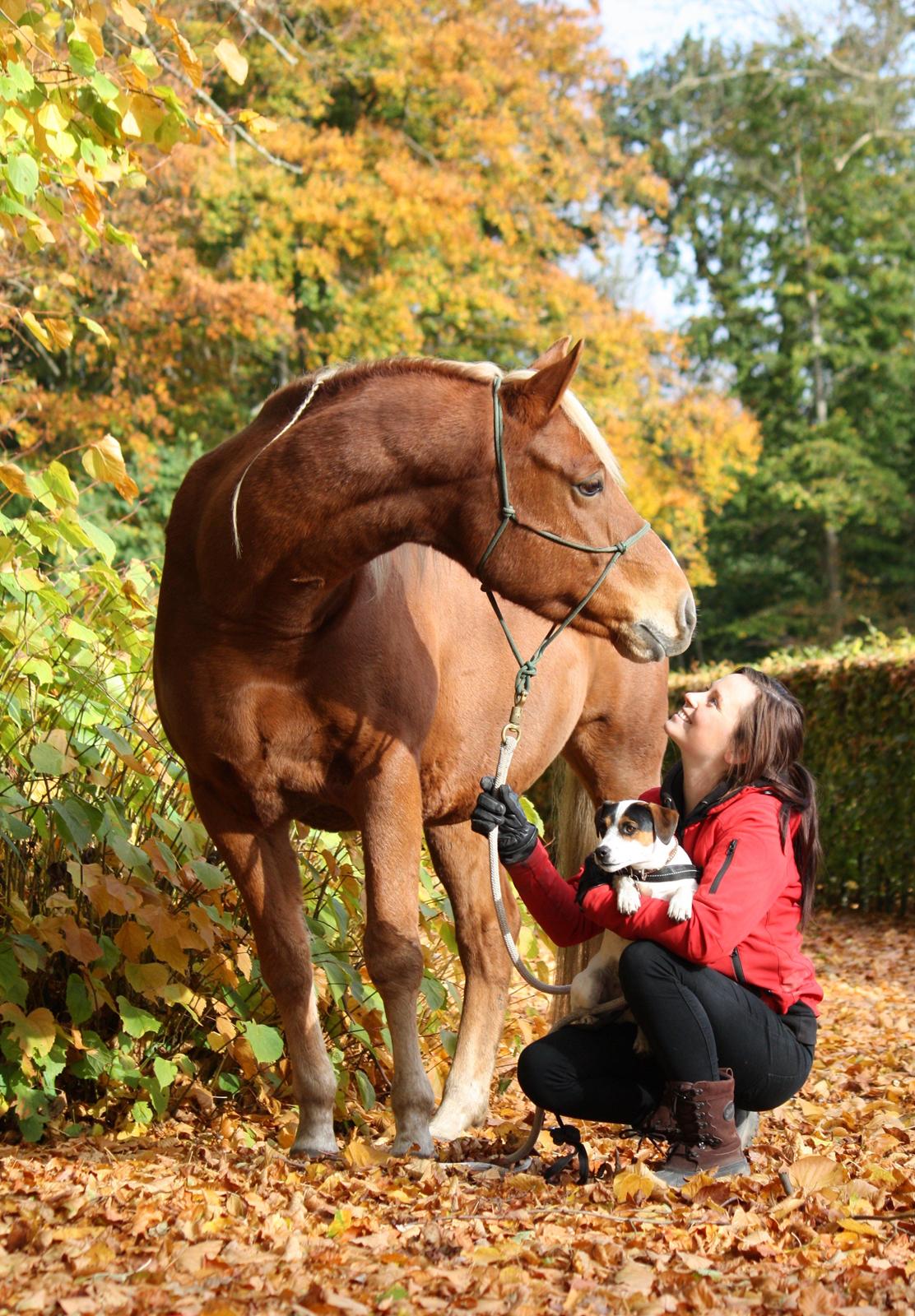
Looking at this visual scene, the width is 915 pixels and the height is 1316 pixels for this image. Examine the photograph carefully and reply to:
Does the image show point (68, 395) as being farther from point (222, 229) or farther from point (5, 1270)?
point (5, 1270)

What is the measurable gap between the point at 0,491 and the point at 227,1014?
10.1 meters

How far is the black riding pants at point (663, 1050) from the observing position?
3.29 metres

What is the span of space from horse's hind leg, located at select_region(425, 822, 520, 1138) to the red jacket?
0.94m

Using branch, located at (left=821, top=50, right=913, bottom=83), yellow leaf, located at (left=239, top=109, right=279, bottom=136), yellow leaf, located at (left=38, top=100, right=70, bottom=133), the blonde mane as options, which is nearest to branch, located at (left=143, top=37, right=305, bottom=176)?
yellow leaf, located at (left=239, top=109, right=279, bottom=136)

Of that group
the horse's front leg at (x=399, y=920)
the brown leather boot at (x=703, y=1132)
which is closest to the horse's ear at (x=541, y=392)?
the horse's front leg at (x=399, y=920)

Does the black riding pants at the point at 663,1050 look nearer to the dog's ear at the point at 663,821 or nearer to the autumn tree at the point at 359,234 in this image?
the dog's ear at the point at 663,821

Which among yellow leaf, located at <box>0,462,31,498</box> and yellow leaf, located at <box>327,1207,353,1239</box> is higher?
yellow leaf, located at <box>0,462,31,498</box>

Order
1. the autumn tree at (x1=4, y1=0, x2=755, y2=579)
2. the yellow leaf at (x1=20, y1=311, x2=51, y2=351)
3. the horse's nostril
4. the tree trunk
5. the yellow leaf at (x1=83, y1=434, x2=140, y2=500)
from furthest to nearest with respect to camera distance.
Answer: the tree trunk
the autumn tree at (x1=4, y1=0, x2=755, y2=579)
the yellow leaf at (x1=20, y1=311, x2=51, y2=351)
the yellow leaf at (x1=83, y1=434, x2=140, y2=500)
the horse's nostril

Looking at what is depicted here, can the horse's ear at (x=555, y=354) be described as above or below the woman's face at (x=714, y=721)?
above

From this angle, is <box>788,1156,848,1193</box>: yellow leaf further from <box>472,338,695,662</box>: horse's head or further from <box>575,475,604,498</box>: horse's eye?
<box>575,475,604,498</box>: horse's eye

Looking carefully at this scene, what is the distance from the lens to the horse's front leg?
3.47 m

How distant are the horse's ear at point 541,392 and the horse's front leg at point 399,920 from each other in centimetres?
94

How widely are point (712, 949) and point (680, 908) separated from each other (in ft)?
0.42

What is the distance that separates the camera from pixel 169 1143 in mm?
4012
